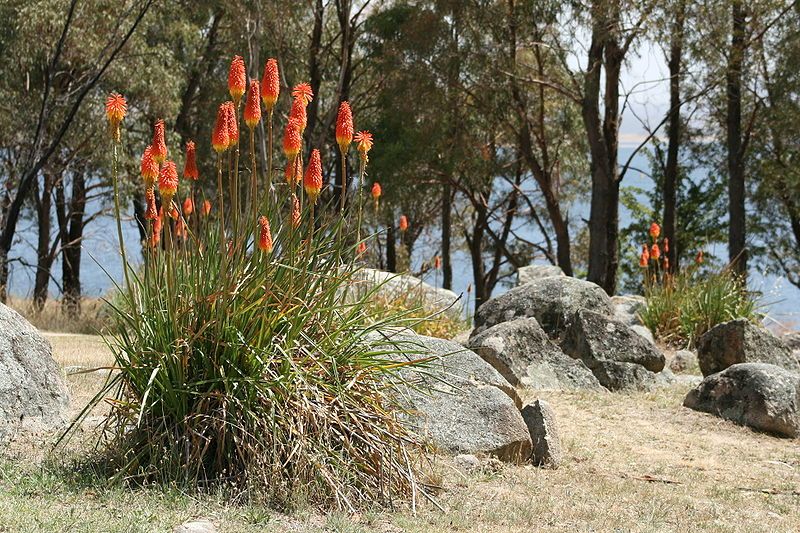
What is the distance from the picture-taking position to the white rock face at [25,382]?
5.23 m

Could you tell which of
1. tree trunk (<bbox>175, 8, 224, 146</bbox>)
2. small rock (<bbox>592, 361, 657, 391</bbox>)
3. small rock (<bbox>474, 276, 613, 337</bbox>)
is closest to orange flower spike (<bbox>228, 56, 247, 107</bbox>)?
small rock (<bbox>592, 361, 657, 391</bbox>)

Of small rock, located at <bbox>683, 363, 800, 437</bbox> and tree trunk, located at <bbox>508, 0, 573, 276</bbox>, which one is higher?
tree trunk, located at <bbox>508, 0, 573, 276</bbox>

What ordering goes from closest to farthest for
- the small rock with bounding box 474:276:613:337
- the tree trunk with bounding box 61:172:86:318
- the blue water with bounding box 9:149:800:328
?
the small rock with bounding box 474:276:613:337 < the blue water with bounding box 9:149:800:328 < the tree trunk with bounding box 61:172:86:318

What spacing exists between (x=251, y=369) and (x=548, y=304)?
661 centimetres

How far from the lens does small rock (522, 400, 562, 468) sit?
19.5 feet

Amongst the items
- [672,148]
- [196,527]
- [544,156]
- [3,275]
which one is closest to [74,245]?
[3,275]

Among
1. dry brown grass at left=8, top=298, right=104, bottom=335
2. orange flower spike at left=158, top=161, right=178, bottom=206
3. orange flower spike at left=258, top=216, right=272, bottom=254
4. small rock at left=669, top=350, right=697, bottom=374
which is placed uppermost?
orange flower spike at left=158, top=161, right=178, bottom=206

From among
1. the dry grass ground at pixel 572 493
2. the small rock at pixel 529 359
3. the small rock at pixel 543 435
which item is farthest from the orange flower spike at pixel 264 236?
the small rock at pixel 529 359

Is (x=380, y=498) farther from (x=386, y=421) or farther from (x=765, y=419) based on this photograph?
(x=765, y=419)

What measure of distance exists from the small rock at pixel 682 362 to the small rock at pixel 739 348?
947 millimetres

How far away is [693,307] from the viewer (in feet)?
40.4

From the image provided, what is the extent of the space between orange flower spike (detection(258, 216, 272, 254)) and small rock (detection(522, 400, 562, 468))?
2.27 metres

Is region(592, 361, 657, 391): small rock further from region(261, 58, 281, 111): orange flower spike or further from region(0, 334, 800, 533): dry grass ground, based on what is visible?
region(261, 58, 281, 111): orange flower spike

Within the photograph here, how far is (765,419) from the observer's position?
25.5 ft
